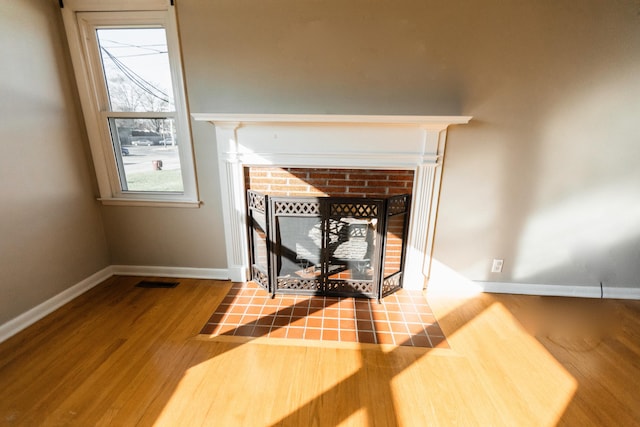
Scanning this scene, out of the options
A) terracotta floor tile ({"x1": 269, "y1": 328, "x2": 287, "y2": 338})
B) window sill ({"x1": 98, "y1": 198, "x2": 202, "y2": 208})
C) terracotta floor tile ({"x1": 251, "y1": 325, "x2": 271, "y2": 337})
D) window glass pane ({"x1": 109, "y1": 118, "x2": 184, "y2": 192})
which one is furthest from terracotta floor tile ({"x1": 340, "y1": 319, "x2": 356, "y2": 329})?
window glass pane ({"x1": 109, "y1": 118, "x2": 184, "y2": 192})

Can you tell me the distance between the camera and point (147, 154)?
2.23 metres

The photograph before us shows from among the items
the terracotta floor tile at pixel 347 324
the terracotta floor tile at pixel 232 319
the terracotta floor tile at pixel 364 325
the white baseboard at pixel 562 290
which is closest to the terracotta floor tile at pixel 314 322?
the terracotta floor tile at pixel 347 324

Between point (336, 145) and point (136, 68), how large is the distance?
67.7 inches

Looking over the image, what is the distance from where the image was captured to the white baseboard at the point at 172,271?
2.39 metres

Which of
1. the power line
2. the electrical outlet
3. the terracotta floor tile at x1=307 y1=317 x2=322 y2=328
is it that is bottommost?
the terracotta floor tile at x1=307 y1=317 x2=322 y2=328

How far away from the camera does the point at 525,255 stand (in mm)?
2193

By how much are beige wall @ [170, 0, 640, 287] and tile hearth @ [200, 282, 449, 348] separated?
82cm

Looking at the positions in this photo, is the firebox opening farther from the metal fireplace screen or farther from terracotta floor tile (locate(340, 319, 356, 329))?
terracotta floor tile (locate(340, 319, 356, 329))

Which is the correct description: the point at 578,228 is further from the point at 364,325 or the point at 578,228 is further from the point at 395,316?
the point at 364,325

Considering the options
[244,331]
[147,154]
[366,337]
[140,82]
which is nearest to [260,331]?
[244,331]

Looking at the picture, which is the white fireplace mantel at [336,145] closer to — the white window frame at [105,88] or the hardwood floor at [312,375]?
the white window frame at [105,88]

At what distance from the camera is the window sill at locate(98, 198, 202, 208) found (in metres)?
2.22

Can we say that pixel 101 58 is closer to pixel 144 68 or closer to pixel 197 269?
pixel 144 68

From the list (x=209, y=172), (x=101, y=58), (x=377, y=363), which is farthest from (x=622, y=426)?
(x=101, y=58)
